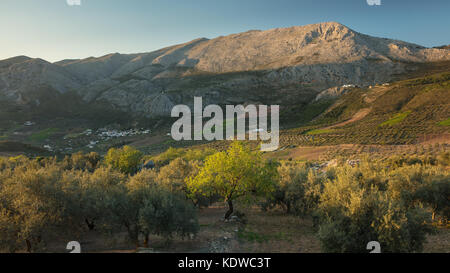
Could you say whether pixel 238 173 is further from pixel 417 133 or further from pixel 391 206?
pixel 417 133

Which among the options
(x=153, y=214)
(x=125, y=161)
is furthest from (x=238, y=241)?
(x=125, y=161)

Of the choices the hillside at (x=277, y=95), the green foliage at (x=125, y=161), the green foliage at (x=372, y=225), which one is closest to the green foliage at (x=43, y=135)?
the hillside at (x=277, y=95)

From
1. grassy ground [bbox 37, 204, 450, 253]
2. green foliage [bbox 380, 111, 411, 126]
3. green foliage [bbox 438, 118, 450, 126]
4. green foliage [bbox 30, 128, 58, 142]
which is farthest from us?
green foliage [bbox 30, 128, 58, 142]

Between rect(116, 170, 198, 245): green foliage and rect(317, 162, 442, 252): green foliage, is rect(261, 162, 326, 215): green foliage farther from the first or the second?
rect(116, 170, 198, 245): green foliage

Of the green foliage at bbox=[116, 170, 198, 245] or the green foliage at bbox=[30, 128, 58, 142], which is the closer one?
the green foliage at bbox=[116, 170, 198, 245]

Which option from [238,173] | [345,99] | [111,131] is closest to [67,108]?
[111,131]

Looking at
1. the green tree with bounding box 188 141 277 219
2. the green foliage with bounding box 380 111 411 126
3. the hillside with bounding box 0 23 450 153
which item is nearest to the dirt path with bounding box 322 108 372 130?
the hillside with bounding box 0 23 450 153

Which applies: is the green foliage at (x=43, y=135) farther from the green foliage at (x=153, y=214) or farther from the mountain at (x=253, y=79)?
the green foliage at (x=153, y=214)

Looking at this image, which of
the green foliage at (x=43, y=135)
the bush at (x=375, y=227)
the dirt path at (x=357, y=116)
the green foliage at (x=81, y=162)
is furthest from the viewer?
the green foliage at (x=43, y=135)

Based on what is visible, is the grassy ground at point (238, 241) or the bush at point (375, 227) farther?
the grassy ground at point (238, 241)

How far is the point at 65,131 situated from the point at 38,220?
133m

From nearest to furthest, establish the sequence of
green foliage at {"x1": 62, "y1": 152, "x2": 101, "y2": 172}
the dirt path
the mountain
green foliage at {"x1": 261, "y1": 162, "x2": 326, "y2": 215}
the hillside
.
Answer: green foliage at {"x1": 261, "y1": 162, "x2": 326, "y2": 215}, green foliage at {"x1": 62, "y1": 152, "x2": 101, "y2": 172}, the hillside, the dirt path, the mountain

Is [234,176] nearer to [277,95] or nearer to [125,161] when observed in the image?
[125,161]

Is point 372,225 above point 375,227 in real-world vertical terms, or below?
above
